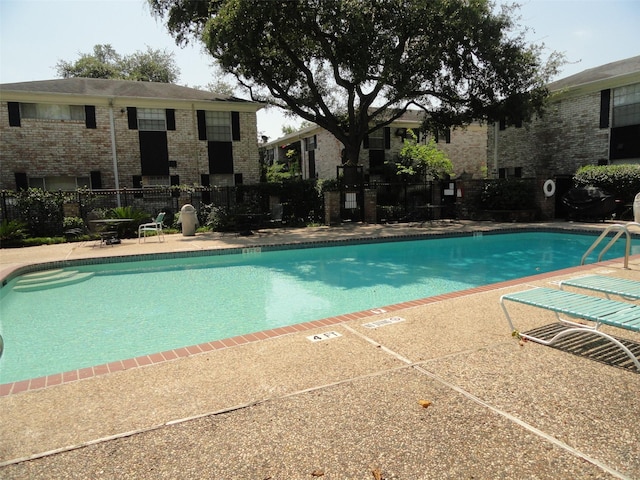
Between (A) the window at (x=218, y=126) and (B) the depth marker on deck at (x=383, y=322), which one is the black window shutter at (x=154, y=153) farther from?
(B) the depth marker on deck at (x=383, y=322)

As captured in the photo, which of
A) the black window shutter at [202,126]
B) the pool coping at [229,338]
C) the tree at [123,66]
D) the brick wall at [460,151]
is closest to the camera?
the pool coping at [229,338]

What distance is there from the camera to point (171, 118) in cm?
2109

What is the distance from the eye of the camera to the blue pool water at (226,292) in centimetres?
573

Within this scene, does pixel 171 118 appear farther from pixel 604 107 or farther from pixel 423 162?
pixel 604 107

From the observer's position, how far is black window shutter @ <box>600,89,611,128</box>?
1952 cm

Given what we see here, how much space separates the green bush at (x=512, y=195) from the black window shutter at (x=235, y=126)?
43.8 feet

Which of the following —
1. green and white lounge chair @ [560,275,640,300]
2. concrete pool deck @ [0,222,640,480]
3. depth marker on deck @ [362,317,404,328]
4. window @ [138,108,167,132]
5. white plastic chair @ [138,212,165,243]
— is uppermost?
window @ [138,108,167,132]

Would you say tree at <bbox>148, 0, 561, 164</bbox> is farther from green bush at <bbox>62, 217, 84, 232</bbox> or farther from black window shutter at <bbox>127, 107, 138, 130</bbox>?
green bush at <bbox>62, 217, 84, 232</bbox>

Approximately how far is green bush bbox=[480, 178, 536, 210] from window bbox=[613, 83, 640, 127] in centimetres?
585

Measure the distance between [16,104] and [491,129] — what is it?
84.7ft

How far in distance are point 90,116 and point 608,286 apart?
71.1 feet

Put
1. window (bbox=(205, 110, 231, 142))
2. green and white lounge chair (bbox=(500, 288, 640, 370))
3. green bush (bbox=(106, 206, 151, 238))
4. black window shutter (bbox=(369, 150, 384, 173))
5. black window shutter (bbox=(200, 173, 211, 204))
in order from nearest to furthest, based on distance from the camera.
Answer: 1. green and white lounge chair (bbox=(500, 288, 640, 370))
2. green bush (bbox=(106, 206, 151, 238))
3. black window shutter (bbox=(200, 173, 211, 204))
4. window (bbox=(205, 110, 231, 142))
5. black window shutter (bbox=(369, 150, 384, 173))

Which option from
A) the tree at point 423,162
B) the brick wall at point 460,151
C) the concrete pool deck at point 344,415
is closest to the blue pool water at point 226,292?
the concrete pool deck at point 344,415

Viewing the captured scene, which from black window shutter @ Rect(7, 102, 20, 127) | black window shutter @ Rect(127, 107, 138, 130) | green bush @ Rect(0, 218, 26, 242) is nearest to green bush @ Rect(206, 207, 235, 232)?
green bush @ Rect(0, 218, 26, 242)
